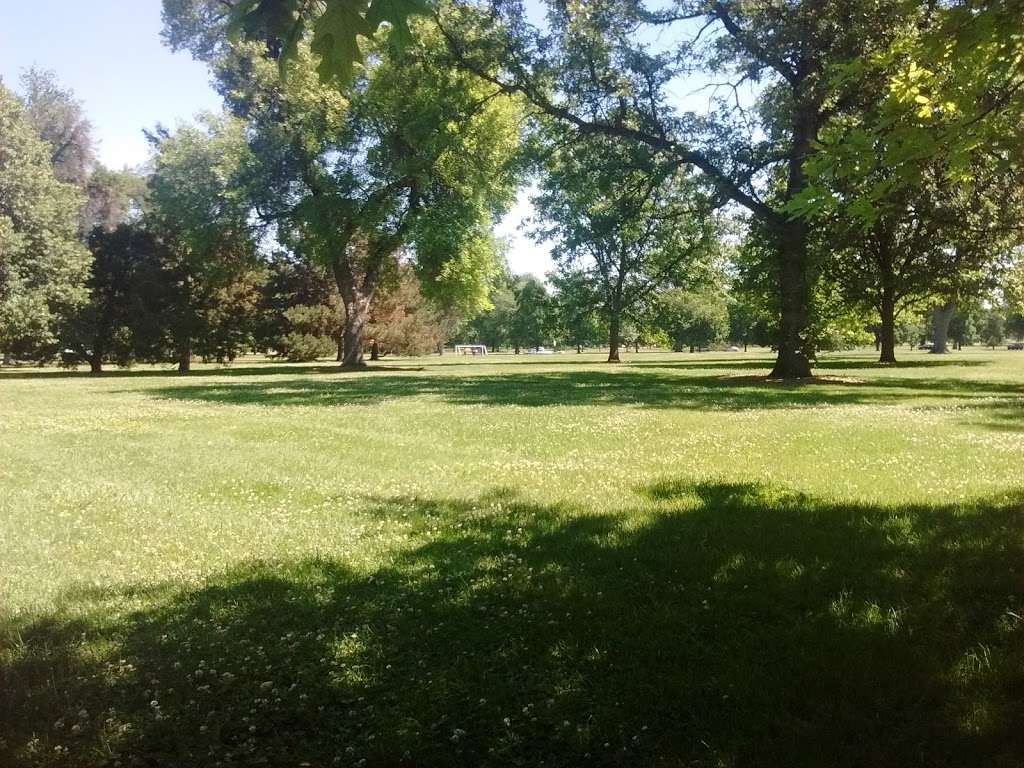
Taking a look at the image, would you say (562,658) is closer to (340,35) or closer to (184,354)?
(340,35)

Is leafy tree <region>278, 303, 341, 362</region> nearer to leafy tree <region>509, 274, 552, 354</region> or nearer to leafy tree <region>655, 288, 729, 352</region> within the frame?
leafy tree <region>509, 274, 552, 354</region>

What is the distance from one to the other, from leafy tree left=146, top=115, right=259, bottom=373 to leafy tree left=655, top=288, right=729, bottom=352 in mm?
30970

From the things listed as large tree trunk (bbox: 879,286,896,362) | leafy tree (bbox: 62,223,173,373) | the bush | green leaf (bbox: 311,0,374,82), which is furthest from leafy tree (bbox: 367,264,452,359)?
green leaf (bbox: 311,0,374,82)

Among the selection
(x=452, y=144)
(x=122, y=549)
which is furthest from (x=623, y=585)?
(x=452, y=144)

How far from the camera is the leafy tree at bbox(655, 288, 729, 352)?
188ft

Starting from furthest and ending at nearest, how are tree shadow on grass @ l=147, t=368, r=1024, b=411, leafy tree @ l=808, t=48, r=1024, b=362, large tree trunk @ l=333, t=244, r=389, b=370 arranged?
large tree trunk @ l=333, t=244, r=389, b=370 < tree shadow on grass @ l=147, t=368, r=1024, b=411 < leafy tree @ l=808, t=48, r=1024, b=362

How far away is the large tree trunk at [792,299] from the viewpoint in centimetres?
2397

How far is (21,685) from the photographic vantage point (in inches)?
156

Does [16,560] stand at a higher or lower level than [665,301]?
lower

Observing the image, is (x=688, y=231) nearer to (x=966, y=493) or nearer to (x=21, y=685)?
(x=966, y=493)

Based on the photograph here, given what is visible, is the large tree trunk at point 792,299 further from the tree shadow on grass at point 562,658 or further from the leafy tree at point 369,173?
Result: the tree shadow on grass at point 562,658

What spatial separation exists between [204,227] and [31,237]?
8.35 meters

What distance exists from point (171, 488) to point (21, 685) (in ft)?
16.7

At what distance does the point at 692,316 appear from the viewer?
86062 mm
